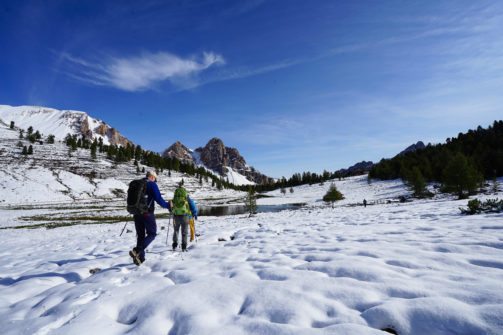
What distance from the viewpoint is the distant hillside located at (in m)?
74.8

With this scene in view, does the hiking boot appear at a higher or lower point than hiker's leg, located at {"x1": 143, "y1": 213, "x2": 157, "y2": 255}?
lower

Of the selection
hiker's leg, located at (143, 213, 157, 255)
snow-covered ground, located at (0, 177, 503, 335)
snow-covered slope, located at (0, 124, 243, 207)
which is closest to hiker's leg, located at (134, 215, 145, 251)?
hiker's leg, located at (143, 213, 157, 255)

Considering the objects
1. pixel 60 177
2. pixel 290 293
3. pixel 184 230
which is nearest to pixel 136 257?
pixel 184 230

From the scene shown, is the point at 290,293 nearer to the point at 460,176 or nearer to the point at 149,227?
the point at 149,227

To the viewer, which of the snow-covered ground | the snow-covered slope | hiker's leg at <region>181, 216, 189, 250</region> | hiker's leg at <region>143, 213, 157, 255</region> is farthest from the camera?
the snow-covered slope

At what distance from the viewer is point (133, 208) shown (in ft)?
26.9

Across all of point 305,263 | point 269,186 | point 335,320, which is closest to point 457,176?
point 305,263

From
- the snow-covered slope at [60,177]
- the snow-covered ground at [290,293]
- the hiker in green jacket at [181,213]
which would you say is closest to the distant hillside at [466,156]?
the snow-covered ground at [290,293]

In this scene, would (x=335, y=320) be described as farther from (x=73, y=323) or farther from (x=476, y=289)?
(x=73, y=323)

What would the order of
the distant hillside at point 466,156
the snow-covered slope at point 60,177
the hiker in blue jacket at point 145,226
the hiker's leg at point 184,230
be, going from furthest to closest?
1. the snow-covered slope at point 60,177
2. the distant hillside at point 466,156
3. the hiker's leg at point 184,230
4. the hiker in blue jacket at point 145,226

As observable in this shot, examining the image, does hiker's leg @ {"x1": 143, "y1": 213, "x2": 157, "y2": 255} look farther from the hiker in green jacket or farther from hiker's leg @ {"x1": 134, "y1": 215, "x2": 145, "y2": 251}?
the hiker in green jacket

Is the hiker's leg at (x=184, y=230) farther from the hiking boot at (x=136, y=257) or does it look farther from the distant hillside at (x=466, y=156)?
the distant hillside at (x=466, y=156)

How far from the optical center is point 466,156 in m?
77.6

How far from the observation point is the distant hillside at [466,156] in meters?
74.8
